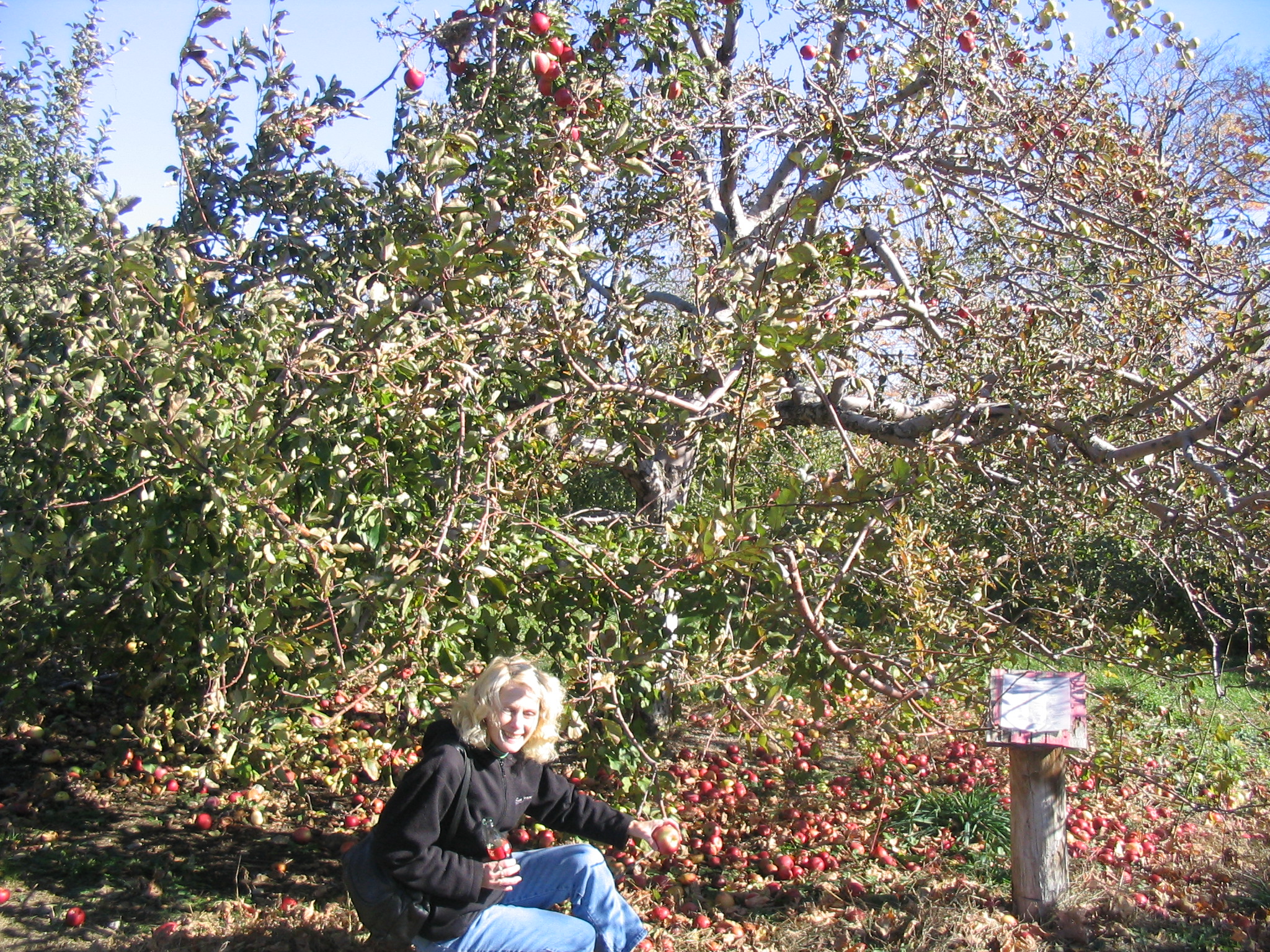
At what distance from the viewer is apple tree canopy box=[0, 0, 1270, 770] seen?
244 centimetres

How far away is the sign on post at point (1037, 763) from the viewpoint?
2.90 m

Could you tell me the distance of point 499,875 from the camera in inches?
85.9

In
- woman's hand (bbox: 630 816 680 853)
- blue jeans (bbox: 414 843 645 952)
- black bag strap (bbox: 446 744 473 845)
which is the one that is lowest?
blue jeans (bbox: 414 843 645 952)

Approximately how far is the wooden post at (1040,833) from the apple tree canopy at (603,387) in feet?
1.24

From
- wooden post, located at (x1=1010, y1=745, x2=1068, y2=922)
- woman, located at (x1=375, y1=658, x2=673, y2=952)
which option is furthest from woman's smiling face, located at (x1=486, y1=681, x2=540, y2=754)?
wooden post, located at (x1=1010, y1=745, x2=1068, y2=922)

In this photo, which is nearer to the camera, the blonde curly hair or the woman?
the woman

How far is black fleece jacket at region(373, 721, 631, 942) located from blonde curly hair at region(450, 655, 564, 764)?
39mm

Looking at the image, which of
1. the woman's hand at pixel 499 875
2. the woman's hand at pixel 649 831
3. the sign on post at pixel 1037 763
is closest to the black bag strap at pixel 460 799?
the woman's hand at pixel 499 875

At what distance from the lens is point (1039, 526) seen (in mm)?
4410

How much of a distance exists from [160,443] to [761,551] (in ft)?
4.80

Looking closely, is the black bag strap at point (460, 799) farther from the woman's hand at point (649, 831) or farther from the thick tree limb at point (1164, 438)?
the thick tree limb at point (1164, 438)

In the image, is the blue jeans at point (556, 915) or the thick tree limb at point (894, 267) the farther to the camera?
the thick tree limb at point (894, 267)

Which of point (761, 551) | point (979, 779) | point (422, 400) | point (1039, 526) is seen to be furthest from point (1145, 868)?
point (422, 400)

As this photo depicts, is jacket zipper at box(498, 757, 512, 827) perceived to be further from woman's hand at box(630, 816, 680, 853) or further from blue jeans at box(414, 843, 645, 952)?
woman's hand at box(630, 816, 680, 853)
